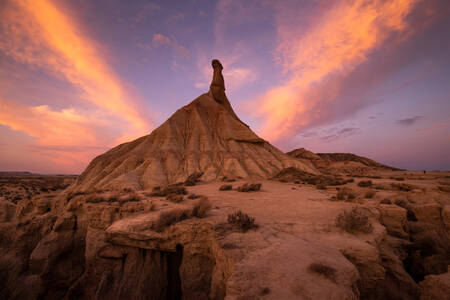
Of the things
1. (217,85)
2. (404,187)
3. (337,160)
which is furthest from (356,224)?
(337,160)

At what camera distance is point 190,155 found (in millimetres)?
30062

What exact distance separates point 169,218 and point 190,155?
24.2m

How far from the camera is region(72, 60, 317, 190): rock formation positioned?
1014 inches

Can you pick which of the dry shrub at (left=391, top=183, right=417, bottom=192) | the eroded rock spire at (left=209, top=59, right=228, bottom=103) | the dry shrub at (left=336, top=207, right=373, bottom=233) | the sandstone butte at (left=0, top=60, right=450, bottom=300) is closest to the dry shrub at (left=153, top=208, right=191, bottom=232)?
the sandstone butte at (left=0, top=60, right=450, bottom=300)

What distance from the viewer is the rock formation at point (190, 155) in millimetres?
25750

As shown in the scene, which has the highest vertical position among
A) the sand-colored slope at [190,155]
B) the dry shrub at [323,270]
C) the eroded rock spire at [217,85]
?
the eroded rock spire at [217,85]

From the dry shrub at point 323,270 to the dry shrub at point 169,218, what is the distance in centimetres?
423

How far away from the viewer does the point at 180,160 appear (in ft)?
95.4

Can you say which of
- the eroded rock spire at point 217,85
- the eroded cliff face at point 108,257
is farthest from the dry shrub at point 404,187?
the eroded rock spire at point 217,85

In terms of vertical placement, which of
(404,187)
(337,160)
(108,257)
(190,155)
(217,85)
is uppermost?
(217,85)

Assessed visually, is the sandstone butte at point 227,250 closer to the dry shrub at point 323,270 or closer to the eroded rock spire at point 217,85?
the dry shrub at point 323,270

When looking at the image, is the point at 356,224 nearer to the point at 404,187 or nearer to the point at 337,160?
the point at 404,187

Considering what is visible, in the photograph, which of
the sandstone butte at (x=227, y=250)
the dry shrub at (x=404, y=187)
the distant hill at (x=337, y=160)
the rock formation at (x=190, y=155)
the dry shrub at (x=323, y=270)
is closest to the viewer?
the dry shrub at (x=323, y=270)

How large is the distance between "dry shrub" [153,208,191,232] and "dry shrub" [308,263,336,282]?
423 centimetres
